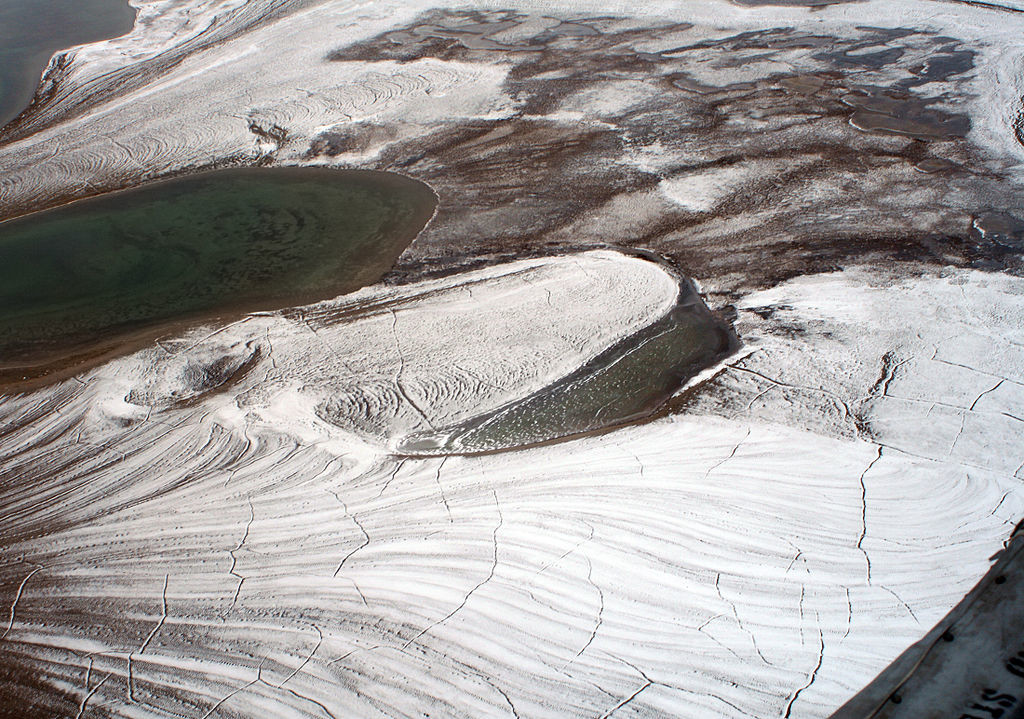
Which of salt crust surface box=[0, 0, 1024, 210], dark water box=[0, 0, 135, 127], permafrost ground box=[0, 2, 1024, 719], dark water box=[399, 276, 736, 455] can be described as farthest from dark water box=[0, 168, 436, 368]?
dark water box=[0, 0, 135, 127]

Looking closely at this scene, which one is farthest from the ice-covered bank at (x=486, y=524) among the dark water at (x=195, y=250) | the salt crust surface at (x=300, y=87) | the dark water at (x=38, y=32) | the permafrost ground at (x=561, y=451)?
the dark water at (x=38, y=32)

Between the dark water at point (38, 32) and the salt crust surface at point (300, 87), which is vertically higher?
the dark water at point (38, 32)

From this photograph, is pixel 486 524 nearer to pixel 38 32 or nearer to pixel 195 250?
pixel 195 250

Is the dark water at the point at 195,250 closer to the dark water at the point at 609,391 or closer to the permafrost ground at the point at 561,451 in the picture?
the permafrost ground at the point at 561,451

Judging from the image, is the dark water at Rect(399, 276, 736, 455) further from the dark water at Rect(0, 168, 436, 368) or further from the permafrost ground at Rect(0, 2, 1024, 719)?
the dark water at Rect(0, 168, 436, 368)

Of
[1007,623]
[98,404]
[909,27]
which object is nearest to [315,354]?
[98,404]

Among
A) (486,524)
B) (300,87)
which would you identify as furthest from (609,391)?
(300,87)
